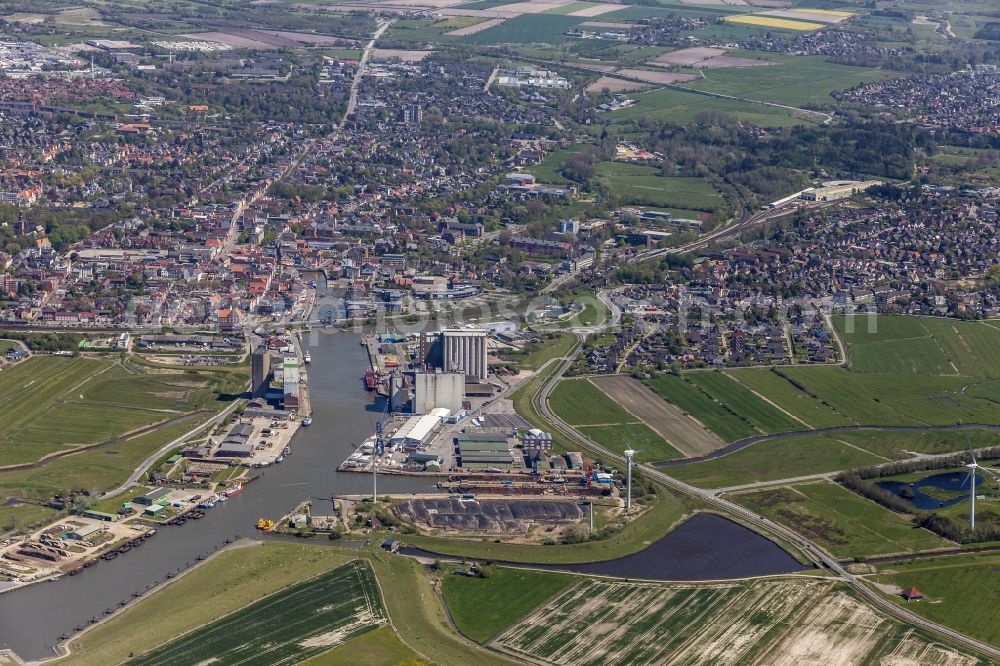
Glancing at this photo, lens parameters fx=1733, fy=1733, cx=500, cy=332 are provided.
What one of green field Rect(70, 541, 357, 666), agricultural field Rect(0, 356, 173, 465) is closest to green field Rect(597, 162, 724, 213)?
agricultural field Rect(0, 356, 173, 465)

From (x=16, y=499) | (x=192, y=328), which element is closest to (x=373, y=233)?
(x=192, y=328)

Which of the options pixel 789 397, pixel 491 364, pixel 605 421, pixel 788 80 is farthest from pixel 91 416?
pixel 788 80

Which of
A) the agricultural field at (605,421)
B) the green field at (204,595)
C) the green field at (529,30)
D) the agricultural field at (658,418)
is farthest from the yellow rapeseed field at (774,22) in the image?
the green field at (204,595)

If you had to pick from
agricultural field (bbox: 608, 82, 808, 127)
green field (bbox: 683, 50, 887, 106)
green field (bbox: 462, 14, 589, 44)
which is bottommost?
agricultural field (bbox: 608, 82, 808, 127)

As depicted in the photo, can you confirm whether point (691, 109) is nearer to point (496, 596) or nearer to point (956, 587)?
point (956, 587)

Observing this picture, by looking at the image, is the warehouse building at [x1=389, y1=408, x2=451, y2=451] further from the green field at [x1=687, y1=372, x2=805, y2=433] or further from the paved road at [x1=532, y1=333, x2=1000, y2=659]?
the green field at [x1=687, y1=372, x2=805, y2=433]

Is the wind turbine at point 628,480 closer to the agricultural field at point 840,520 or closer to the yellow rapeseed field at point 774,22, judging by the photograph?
the agricultural field at point 840,520

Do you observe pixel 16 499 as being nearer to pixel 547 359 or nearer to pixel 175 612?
pixel 175 612
